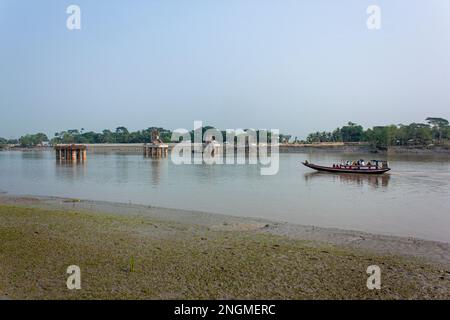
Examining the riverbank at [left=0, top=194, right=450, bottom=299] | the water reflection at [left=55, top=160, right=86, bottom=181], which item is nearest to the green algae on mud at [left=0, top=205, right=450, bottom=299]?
the riverbank at [left=0, top=194, right=450, bottom=299]

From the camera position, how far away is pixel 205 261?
9.59 meters

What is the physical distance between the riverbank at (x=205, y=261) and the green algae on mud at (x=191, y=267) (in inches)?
0.8

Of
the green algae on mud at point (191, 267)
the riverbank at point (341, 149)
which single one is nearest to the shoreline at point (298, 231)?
the green algae on mud at point (191, 267)

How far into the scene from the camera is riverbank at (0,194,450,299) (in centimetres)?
765

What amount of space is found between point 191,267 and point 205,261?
1.99 ft

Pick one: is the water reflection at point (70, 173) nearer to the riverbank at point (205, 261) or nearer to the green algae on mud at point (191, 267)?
the riverbank at point (205, 261)

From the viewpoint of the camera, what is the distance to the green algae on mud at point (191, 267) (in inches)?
298

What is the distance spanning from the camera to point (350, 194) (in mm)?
28219

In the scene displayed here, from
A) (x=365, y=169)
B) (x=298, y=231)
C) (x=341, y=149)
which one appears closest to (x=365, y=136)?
(x=341, y=149)

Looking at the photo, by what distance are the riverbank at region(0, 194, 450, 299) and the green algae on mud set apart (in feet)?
0.07

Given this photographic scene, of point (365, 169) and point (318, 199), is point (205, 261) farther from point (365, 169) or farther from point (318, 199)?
point (365, 169)

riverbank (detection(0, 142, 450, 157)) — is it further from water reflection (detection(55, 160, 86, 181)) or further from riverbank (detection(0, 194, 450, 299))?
→ riverbank (detection(0, 194, 450, 299))

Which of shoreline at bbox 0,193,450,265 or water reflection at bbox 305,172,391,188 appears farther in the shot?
water reflection at bbox 305,172,391,188
